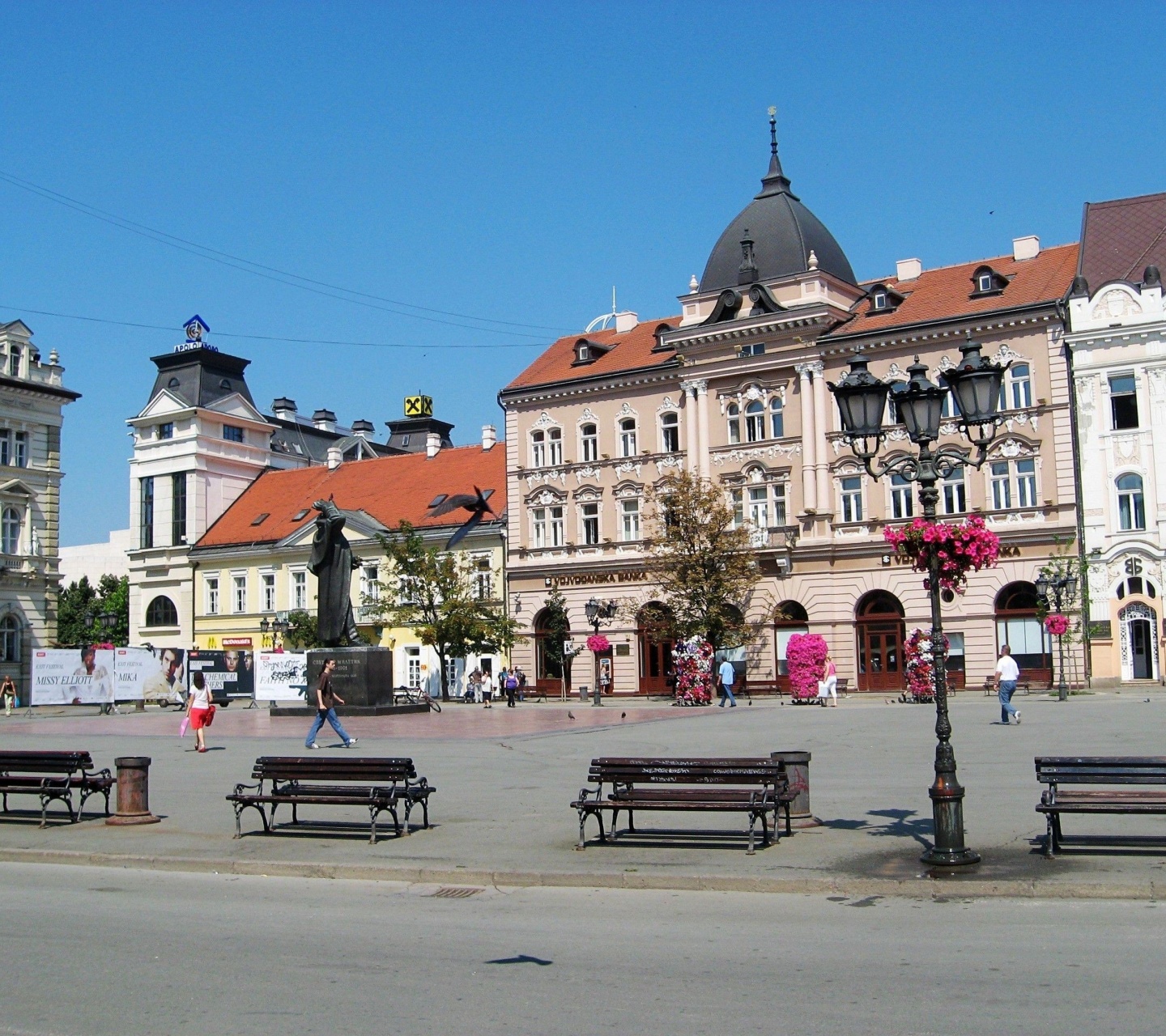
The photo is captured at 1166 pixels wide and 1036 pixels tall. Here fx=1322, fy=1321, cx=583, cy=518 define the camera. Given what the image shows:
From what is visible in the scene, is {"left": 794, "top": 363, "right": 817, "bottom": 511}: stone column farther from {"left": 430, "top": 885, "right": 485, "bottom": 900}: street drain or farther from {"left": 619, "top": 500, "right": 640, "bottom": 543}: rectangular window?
{"left": 430, "top": 885, "right": 485, "bottom": 900}: street drain

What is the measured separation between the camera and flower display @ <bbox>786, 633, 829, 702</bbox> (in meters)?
42.7

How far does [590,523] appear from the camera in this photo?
57.2 metres

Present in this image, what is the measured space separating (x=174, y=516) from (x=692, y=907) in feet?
209

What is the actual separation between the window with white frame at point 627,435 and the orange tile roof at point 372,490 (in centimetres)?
786

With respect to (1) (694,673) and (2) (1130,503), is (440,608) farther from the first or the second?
(2) (1130,503)

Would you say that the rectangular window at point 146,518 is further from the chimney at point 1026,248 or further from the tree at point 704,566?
the chimney at point 1026,248

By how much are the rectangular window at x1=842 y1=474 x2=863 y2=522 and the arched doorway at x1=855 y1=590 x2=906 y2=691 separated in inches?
120

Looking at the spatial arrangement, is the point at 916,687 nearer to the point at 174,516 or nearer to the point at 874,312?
the point at 874,312

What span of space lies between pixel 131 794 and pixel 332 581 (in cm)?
1952

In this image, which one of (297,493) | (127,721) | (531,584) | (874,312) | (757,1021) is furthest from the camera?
(297,493)

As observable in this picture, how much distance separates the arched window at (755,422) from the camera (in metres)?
53.1

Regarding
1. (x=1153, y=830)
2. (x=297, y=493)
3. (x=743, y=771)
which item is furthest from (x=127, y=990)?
(x=297, y=493)

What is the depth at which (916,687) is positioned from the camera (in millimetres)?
41000

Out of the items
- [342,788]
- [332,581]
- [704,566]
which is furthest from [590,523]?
[342,788]
